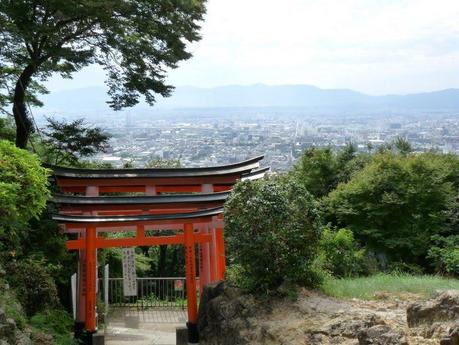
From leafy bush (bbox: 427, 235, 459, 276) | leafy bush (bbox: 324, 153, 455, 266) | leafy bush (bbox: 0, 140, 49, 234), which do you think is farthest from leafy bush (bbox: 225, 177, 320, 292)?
leafy bush (bbox: 324, 153, 455, 266)

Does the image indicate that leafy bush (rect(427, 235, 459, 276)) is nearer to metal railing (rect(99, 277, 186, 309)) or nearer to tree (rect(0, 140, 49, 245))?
metal railing (rect(99, 277, 186, 309))

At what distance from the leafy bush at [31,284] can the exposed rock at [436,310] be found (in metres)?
5.57

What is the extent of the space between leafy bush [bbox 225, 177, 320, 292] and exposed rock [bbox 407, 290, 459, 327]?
2360mm

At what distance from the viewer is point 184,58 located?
12.8 metres

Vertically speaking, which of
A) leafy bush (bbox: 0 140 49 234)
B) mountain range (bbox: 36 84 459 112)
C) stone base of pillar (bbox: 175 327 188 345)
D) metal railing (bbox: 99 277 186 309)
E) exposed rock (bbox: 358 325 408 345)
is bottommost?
metal railing (bbox: 99 277 186 309)

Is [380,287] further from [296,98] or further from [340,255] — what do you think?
[296,98]

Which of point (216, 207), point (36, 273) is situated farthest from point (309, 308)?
point (36, 273)

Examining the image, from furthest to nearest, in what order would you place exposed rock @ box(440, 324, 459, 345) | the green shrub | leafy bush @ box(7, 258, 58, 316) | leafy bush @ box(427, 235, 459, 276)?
leafy bush @ box(427, 235, 459, 276) → leafy bush @ box(7, 258, 58, 316) → the green shrub → exposed rock @ box(440, 324, 459, 345)

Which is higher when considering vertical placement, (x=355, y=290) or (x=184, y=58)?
(x=184, y=58)

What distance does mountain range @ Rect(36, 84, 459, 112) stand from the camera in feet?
427

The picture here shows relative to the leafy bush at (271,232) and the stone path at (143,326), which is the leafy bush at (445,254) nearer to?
the leafy bush at (271,232)

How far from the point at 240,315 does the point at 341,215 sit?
30.0 feet

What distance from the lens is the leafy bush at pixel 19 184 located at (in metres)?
5.72

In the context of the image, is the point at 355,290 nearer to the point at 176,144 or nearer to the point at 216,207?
the point at 216,207
